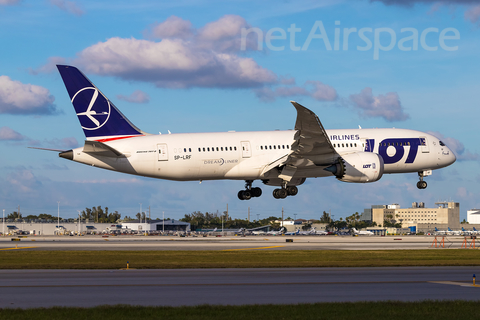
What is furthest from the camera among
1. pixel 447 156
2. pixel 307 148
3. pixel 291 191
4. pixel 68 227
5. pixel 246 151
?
pixel 68 227

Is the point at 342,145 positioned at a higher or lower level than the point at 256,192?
higher

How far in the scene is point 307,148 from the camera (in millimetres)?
43281

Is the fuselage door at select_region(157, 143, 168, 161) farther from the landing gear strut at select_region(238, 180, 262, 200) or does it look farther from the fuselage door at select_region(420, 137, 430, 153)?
the fuselage door at select_region(420, 137, 430, 153)

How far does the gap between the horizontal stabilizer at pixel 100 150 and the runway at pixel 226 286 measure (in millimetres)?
16754

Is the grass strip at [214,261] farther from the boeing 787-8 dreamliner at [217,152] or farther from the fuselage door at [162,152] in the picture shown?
the fuselage door at [162,152]

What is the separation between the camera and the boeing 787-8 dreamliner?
44656 millimetres

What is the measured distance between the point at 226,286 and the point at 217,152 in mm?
25498

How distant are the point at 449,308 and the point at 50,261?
24875 millimetres

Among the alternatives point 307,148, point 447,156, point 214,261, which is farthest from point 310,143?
point 447,156

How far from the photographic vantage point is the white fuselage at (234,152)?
44.8 m

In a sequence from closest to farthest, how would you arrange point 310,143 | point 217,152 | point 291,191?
point 310,143 → point 217,152 → point 291,191

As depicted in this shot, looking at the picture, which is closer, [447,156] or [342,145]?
[342,145]

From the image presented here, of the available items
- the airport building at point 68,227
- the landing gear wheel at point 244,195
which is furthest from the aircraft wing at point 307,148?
the airport building at point 68,227

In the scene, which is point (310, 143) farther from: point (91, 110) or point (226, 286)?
point (226, 286)
